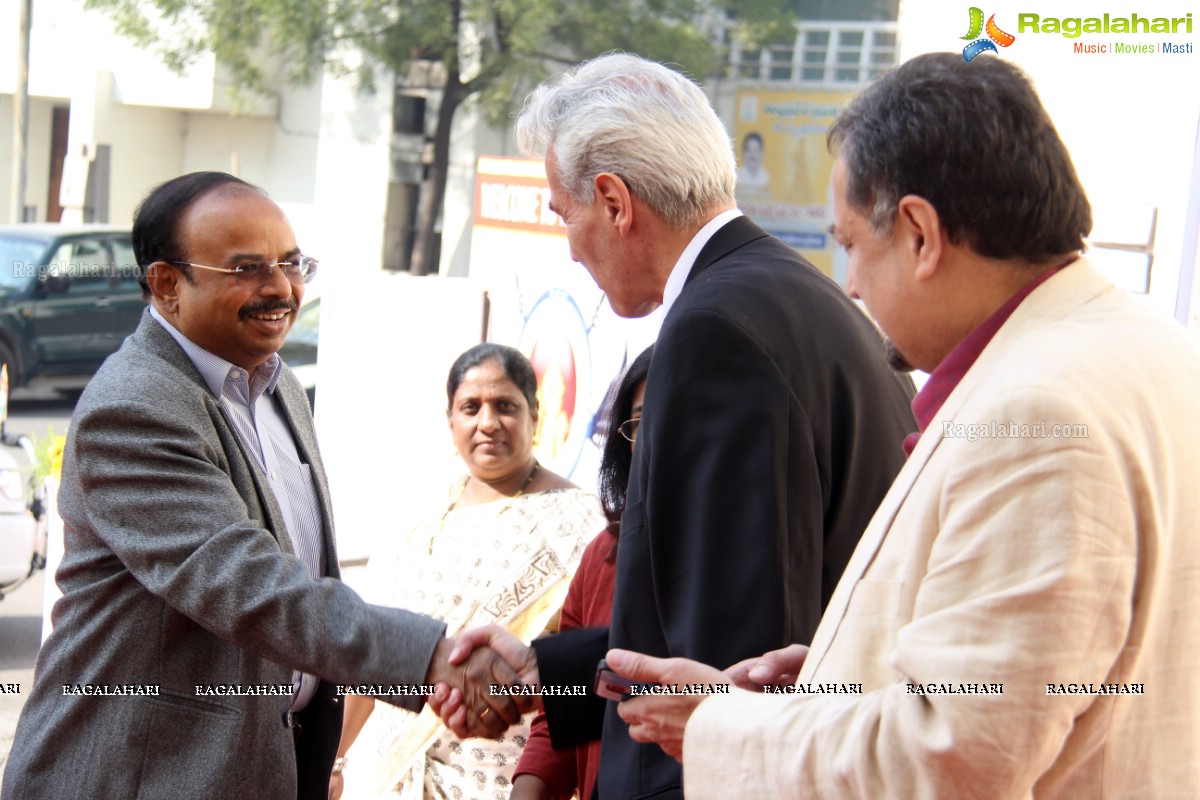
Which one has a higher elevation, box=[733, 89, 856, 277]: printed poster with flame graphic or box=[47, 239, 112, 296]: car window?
box=[733, 89, 856, 277]: printed poster with flame graphic

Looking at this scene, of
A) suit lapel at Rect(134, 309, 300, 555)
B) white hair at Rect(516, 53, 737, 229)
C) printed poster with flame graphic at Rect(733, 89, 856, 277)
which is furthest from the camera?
printed poster with flame graphic at Rect(733, 89, 856, 277)

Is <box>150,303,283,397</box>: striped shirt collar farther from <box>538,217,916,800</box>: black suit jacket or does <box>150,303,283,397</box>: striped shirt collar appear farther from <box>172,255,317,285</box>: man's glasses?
<box>538,217,916,800</box>: black suit jacket

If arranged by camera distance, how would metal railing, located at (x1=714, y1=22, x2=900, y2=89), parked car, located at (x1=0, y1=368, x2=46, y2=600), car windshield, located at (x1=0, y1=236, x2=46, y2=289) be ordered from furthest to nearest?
metal railing, located at (x1=714, y1=22, x2=900, y2=89) → car windshield, located at (x1=0, y1=236, x2=46, y2=289) → parked car, located at (x1=0, y1=368, x2=46, y2=600)

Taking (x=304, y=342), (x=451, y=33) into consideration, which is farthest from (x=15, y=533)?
(x=451, y=33)

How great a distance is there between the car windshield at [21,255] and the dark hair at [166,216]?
38.0 feet

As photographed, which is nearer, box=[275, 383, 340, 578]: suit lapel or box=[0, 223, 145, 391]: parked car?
box=[275, 383, 340, 578]: suit lapel

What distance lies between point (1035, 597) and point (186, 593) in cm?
146

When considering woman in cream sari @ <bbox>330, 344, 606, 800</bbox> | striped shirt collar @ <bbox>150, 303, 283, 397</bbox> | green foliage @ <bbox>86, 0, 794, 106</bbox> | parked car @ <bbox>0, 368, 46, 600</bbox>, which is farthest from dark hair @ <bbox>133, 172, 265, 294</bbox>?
green foliage @ <bbox>86, 0, 794, 106</bbox>

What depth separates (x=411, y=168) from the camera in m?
20.8

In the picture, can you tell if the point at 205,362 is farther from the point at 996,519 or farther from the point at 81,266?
the point at 81,266

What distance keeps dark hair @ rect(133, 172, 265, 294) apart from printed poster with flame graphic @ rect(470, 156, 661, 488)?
2.60 metres

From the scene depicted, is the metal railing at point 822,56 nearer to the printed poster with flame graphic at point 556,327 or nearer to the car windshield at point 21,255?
the car windshield at point 21,255

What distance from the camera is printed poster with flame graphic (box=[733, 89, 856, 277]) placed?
21547 mm

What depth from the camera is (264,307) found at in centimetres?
245
